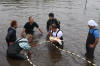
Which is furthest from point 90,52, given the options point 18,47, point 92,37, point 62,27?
point 62,27

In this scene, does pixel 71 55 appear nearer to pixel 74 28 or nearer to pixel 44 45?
pixel 44 45

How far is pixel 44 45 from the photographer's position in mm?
11188

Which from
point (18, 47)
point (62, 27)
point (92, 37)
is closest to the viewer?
point (92, 37)

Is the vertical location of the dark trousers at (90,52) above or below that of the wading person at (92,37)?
below

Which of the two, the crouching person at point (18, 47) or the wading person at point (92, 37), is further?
the crouching person at point (18, 47)

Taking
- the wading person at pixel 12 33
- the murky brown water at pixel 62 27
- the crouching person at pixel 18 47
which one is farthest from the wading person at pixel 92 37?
the wading person at pixel 12 33

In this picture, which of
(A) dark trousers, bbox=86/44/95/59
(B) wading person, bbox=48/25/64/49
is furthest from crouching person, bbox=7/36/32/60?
(A) dark trousers, bbox=86/44/95/59

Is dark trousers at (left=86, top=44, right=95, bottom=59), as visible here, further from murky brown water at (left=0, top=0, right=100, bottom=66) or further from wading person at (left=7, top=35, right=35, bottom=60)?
wading person at (left=7, top=35, right=35, bottom=60)

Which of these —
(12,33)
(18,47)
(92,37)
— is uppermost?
(12,33)

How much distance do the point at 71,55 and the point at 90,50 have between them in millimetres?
1296

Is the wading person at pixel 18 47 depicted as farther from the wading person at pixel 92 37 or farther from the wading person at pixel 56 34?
the wading person at pixel 92 37

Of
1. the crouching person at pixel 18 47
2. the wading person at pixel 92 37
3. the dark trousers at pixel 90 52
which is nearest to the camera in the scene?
the wading person at pixel 92 37

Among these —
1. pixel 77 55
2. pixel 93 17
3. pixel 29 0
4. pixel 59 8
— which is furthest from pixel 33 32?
pixel 29 0

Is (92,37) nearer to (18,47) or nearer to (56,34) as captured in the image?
(56,34)
